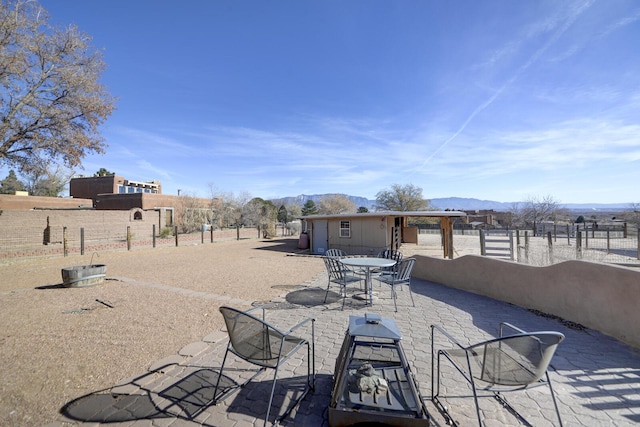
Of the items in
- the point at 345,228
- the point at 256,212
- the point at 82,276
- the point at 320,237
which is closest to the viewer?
the point at 82,276

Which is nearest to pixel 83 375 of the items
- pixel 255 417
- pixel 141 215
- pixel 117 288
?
pixel 255 417

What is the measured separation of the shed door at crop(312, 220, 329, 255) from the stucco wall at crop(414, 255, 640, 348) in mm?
8052

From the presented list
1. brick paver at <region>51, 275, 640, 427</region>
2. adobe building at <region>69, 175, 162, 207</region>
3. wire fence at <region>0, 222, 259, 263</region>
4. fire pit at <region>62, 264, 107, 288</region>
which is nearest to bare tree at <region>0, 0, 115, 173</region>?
wire fence at <region>0, 222, 259, 263</region>

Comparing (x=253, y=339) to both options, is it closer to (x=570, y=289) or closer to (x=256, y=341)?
(x=256, y=341)

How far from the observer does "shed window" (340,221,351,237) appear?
13051 mm

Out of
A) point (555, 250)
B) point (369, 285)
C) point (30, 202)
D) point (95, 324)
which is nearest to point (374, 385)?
point (369, 285)

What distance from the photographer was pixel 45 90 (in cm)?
1088

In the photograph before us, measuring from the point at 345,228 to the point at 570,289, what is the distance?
9.49 metres

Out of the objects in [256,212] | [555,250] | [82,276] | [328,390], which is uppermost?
[256,212]

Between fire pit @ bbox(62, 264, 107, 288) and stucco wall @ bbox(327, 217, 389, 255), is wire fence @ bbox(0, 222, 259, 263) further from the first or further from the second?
stucco wall @ bbox(327, 217, 389, 255)

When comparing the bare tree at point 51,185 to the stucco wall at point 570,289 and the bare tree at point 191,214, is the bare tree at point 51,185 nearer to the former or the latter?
the bare tree at point 191,214

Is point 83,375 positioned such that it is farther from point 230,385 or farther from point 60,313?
point 60,313

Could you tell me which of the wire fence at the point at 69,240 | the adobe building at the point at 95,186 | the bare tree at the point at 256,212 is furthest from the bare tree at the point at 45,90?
the adobe building at the point at 95,186

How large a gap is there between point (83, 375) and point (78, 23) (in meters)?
13.9
